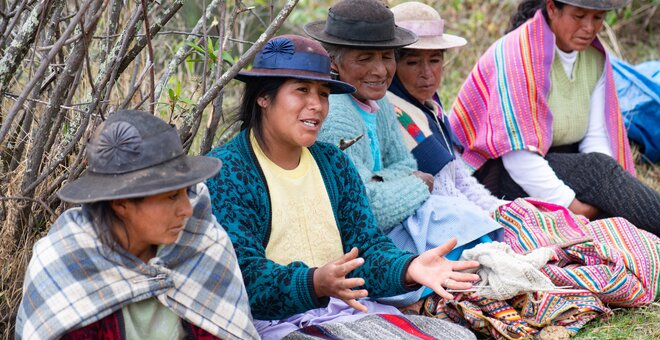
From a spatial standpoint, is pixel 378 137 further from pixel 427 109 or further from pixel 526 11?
pixel 526 11

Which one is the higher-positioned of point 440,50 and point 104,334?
point 440,50

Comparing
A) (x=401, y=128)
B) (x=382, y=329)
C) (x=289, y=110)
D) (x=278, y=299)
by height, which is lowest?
(x=382, y=329)

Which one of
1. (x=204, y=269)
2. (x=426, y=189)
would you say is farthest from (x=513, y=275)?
(x=204, y=269)

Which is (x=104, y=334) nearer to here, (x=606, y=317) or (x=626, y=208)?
(x=606, y=317)

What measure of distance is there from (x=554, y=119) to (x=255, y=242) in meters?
2.45

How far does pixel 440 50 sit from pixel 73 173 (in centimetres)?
209

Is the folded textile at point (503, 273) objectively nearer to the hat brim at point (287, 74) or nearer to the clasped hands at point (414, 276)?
the clasped hands at point (414, 276)

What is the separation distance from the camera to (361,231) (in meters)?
3.42

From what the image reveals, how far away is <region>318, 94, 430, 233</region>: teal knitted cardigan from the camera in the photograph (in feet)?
12.4

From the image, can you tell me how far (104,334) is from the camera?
8.93ft

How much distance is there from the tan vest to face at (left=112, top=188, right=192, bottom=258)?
2881 millimetres

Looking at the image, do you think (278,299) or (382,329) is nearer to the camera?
(278,299)

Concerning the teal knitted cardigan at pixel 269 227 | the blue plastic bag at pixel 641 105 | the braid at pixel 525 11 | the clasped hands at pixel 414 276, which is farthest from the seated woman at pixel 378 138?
the blue plastic bag at pixel 641 105

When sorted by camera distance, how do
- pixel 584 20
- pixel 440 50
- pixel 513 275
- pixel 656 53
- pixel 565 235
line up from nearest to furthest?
pixel 513 275, pixel 565 235, pixel 440 50, pixel 584 20, pixel 656 53
